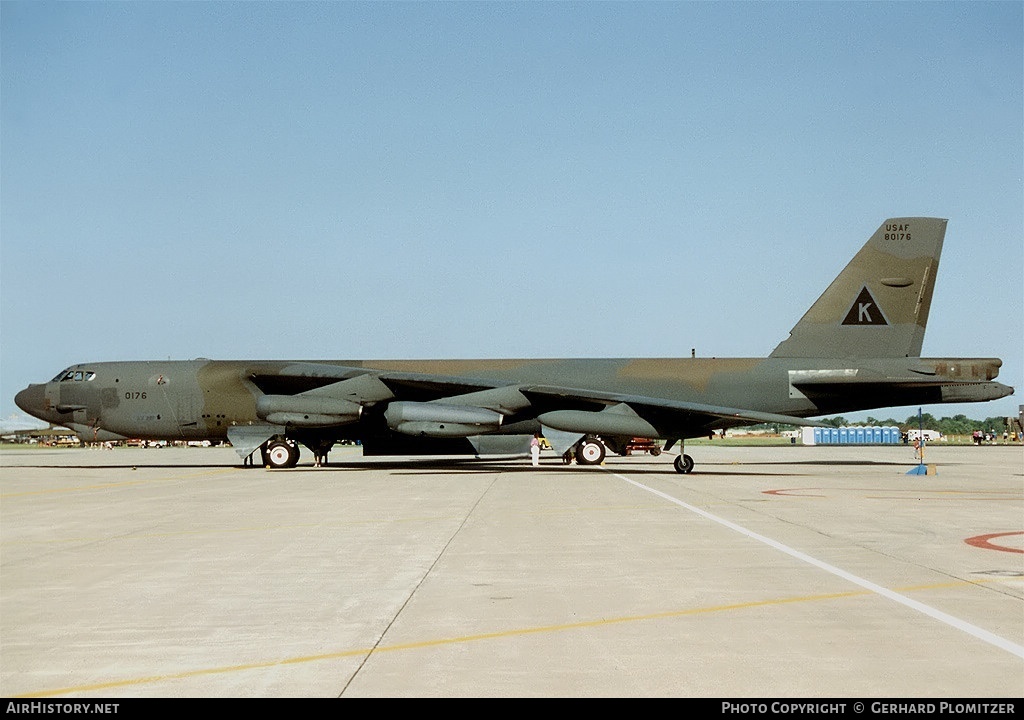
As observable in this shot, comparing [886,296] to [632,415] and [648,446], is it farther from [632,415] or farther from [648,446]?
[648,446]

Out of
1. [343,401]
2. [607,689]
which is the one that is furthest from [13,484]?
[607,689]

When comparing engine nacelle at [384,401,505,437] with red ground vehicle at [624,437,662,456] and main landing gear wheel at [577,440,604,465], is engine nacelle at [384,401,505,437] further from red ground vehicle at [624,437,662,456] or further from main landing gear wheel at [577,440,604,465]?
red ground vehicle at [624,437,662,456]

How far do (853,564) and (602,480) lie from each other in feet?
49.8

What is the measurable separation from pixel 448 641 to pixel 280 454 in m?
26.0

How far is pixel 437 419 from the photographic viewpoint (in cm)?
2909

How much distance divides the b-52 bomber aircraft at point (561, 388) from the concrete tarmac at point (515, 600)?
39.3 feet

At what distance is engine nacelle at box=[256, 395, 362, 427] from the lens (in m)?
29.8

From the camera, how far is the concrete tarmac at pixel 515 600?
18.2 feet

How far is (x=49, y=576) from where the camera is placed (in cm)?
955

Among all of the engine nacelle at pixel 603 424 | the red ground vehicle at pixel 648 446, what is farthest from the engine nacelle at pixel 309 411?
the red ground vehicle at pixel 648 446

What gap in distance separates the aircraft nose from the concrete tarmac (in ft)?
50.3

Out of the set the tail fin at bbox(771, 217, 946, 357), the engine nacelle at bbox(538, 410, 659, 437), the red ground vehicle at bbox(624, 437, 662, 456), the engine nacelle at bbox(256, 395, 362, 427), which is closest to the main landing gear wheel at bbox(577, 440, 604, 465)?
the engine nacelle at bbox(538, 410, 659, 437)

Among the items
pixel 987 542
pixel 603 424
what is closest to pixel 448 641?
pixel 987 542
